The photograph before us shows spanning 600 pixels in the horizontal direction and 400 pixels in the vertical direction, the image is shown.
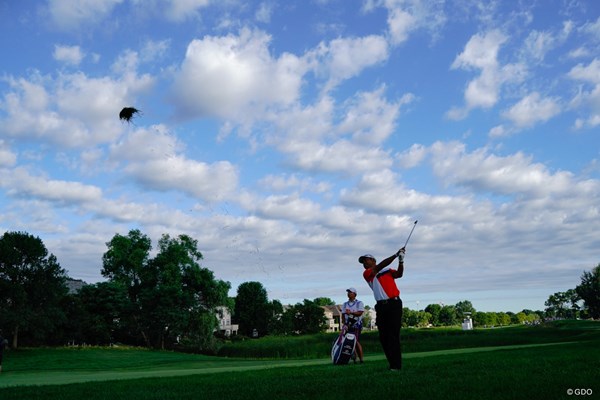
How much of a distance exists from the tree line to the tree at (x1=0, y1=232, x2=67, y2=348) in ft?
0.27

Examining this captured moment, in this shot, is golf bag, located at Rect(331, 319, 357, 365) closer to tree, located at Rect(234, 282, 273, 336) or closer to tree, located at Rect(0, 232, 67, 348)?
tree, located at Rect(0, 232, 67, 348)

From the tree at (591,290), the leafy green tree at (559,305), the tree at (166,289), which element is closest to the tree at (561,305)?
the leafy green tree at (559,305)

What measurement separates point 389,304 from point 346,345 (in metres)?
4.03

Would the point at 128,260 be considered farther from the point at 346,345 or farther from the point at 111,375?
the point at 346,345

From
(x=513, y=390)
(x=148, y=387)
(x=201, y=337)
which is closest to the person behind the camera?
(x=513, y=390)

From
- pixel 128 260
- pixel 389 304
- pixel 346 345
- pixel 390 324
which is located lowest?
pixel 346 345

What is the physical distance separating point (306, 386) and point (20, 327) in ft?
168

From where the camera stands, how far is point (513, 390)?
7.03 meters

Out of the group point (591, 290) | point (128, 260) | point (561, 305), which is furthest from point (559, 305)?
point (128, 260)

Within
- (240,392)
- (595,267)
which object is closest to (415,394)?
(240,392)

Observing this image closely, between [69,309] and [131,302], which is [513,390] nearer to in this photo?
[69,309]

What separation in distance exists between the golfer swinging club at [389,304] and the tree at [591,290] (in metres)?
109

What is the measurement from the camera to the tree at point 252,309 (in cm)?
11494

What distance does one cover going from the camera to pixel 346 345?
49.2 ft
